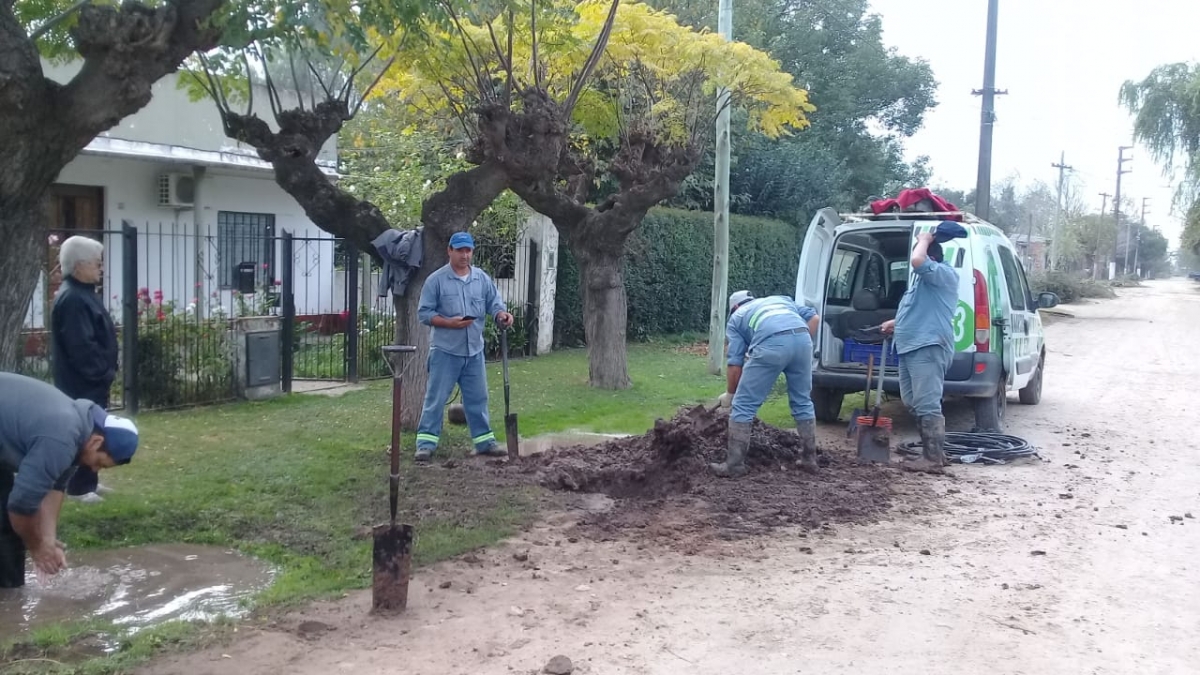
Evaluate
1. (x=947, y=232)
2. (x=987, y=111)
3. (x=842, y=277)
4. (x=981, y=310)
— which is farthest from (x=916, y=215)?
(x=987, y=111)

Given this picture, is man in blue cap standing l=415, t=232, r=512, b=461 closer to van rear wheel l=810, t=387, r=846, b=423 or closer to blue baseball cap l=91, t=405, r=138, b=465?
blue baseball cap l=91, t=405, r=138, b=465

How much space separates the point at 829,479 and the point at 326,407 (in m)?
5.42

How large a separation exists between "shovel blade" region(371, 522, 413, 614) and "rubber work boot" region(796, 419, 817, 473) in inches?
157

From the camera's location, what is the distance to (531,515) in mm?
6719

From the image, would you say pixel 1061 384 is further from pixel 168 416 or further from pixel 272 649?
pixel 272 649

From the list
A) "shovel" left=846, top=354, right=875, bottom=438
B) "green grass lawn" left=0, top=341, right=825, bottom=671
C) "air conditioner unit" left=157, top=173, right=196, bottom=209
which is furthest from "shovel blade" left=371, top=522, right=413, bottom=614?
"air conditioner unit" left=157, top=173, right=196, bottom=209

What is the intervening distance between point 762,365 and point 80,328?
4.62 m

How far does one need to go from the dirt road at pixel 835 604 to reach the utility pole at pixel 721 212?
6.84 metres

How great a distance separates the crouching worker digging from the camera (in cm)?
776

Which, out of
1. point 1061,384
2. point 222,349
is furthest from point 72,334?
point 1061,384

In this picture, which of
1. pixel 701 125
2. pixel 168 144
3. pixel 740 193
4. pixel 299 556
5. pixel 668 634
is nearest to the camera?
pixel 668 634

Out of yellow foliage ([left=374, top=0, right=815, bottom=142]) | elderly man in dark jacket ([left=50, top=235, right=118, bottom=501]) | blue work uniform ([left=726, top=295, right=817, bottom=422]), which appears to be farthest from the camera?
yellow foliage ([left=374, top=0, right=815, bottom=142])

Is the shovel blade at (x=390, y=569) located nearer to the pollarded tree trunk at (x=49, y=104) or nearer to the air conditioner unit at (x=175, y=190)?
the pollarded tree trunk at (x=49, y=104)

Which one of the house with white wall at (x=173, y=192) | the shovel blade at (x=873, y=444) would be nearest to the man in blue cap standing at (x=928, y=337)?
the shovel blade at (x=873, y=444)
